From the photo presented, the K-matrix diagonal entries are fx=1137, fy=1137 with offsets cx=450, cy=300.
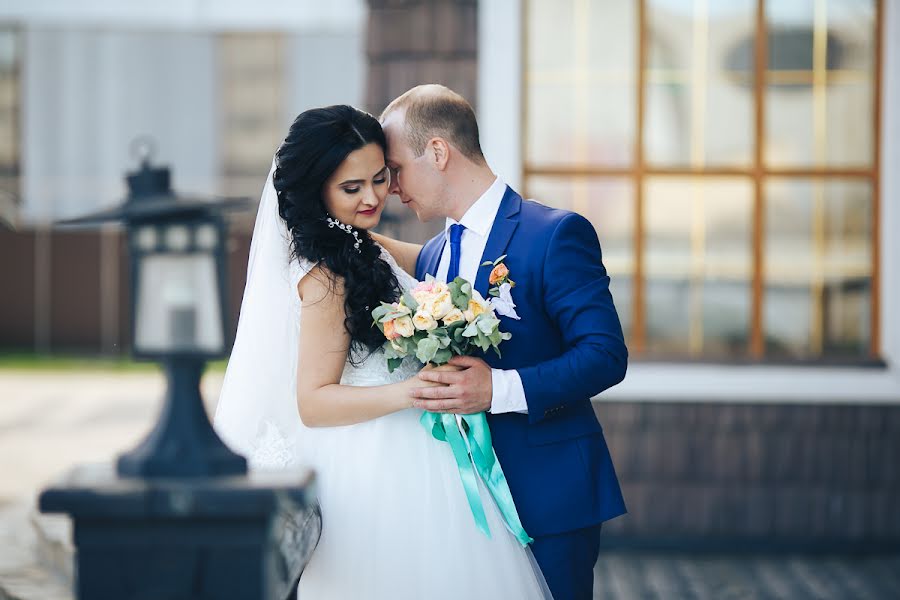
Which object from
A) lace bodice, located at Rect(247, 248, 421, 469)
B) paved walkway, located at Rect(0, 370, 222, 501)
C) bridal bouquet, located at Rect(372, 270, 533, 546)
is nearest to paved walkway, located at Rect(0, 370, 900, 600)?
paved walkway, located at Rect(0, 370, 222, 501)

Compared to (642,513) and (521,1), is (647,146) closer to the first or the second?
(521,1)

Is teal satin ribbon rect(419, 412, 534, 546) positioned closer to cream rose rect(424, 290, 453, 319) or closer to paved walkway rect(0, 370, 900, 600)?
cream rose rect(424, 290, 453, 319)

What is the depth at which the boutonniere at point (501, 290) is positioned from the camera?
272cm

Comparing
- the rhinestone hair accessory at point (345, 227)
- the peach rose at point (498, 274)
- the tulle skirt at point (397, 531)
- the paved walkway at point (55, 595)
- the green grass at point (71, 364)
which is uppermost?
the rhinestone hair accessory at point (345, 227)

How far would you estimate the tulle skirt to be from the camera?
2803 millimetres

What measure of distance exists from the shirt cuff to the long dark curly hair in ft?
1.11

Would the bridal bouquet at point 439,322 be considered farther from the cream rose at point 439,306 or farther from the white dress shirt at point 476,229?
the white dress shirt at point 476,229

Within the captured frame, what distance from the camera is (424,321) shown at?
2.56 m

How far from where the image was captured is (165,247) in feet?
6.01

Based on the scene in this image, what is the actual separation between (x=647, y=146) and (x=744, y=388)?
1.23 m

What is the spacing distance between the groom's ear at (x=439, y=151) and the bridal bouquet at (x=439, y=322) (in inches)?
17.4

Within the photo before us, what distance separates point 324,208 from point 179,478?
120cm

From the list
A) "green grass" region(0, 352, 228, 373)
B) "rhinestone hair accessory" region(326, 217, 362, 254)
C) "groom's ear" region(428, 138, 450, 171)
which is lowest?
"green grass" region(0, 352, 228, 373)

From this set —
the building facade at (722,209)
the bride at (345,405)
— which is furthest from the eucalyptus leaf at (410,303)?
the building facade at (722,209)
